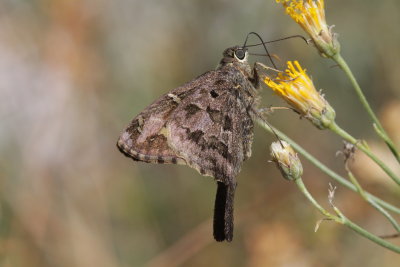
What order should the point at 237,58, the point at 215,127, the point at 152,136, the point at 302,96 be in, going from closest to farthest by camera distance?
the point at 152,136
the point at 302,96
the point at 215,127
the point at 237,58

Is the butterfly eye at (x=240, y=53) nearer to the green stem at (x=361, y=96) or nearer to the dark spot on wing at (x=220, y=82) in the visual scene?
the dark spot on wing at (x=220, y=82)

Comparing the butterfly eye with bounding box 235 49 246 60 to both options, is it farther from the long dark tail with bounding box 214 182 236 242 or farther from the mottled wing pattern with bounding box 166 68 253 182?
the long dark tail with bounding box 214 182 236 242

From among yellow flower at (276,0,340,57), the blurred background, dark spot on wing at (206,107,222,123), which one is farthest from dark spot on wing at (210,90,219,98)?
the blurred background

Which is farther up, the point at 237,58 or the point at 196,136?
the point at 237,58

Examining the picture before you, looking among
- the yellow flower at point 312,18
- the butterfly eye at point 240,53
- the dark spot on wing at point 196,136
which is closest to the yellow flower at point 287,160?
the dark spot on wing at point 196,136

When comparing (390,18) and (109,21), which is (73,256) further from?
(390,18)

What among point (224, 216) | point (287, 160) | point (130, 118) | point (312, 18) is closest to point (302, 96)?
point (287, 160)

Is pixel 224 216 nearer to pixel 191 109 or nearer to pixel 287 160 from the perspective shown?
pixel 287 160

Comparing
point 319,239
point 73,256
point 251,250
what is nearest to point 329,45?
point 319,239
